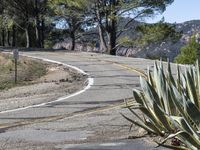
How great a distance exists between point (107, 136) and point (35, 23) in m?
45.6

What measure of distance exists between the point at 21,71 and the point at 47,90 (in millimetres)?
8719

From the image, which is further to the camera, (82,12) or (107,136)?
(82,12)

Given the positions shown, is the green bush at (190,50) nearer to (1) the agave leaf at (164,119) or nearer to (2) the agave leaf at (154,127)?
(2) the agave leaf at (154,127)

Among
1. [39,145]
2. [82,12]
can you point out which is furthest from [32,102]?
[82,12]

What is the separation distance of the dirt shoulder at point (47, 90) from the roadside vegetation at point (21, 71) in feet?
1.43

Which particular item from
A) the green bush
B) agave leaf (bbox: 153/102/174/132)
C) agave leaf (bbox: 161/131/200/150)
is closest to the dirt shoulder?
agave leaf (bbox: 153/102/174/132)

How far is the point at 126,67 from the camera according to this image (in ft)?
82.5

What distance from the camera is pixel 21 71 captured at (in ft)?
85.7

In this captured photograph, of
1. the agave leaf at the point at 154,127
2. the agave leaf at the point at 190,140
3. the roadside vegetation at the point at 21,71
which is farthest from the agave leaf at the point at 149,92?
the roadside vegetation at the point at 21,71

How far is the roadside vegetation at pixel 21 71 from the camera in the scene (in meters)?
22.7

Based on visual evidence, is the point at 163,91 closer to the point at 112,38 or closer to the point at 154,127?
the point at 154,127

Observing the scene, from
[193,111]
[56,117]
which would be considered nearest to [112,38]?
[56,117]

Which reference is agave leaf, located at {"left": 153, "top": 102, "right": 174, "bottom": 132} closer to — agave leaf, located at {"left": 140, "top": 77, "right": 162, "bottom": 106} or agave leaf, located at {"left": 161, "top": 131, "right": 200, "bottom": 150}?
agave leaf, located at {"left": 140, "top": 77, "right": 162, "bottom": 106}

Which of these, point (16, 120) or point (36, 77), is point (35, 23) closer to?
point (36, 77)
